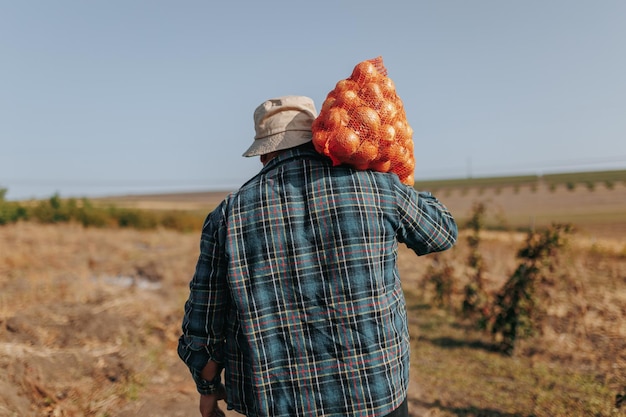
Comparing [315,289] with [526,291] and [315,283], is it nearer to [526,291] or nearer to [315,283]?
[315,283]

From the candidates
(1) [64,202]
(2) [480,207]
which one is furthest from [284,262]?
(1) [64,202]

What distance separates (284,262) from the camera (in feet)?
4.86

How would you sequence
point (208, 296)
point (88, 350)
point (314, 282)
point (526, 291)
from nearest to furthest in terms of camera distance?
point (314, 282)
point (208, 296)
point (88, 350)
point (526, 291)

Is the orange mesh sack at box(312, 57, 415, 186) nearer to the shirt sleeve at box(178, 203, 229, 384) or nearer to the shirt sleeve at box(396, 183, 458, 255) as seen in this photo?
the shirt sleeve at box(396, 183, 458, 255)

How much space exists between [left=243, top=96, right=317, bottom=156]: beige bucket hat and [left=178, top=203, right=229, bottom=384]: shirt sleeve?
0.28m

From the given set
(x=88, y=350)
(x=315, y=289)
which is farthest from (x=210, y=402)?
(x=88, y=350)

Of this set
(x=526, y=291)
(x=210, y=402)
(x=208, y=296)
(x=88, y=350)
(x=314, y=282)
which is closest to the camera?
(x=314, y=282)

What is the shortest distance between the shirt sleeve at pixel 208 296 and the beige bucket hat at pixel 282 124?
0.28 metres

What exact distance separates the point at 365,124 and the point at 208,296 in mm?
788

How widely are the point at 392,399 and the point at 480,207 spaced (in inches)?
203

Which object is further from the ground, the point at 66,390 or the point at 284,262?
the point at 284,262

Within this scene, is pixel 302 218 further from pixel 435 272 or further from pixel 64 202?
pixel 64 202

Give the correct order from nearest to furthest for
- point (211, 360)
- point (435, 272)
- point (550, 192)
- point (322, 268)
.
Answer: point (322, 268) → point (211, 360) → point (435, 272) → point (550, 192)

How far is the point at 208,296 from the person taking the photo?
1.57 meters
